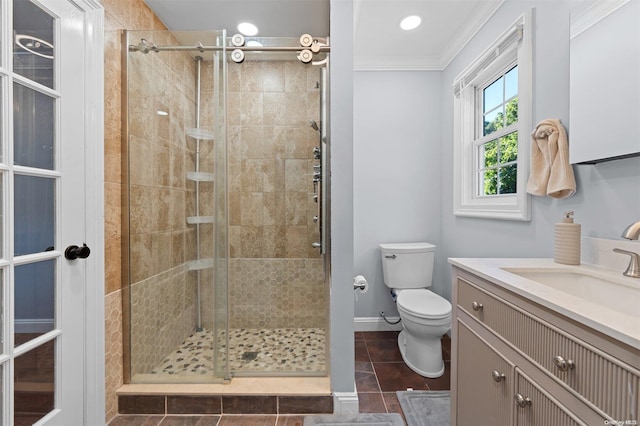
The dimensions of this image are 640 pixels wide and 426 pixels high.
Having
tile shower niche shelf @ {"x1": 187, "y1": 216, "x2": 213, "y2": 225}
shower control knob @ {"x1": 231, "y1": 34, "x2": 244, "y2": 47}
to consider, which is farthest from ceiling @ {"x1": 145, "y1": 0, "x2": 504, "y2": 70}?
tile shower niche shelf @ {"x1": 187, "y1": 216, "x2": 213, "y2": 225}

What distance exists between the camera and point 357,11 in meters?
1.84

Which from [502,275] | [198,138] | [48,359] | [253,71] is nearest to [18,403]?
[48,359]

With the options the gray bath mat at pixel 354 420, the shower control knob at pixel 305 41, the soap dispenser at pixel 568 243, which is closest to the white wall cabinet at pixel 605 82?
the soap dispenser at pixel 568 243

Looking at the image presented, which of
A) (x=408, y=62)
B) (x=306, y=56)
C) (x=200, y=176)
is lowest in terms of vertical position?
(x=200, y=176)

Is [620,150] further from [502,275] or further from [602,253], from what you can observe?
[502,275]

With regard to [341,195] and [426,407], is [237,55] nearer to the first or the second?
[341,195]

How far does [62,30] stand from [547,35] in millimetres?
2218

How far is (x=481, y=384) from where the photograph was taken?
0.96 meters

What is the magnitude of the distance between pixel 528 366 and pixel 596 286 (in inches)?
17.9

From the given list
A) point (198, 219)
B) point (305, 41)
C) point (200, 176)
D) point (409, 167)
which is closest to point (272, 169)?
point (200, 176)

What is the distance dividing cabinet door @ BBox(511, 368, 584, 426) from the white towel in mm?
863

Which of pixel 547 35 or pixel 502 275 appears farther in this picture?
pixel 547 35

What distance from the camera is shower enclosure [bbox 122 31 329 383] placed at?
1523 millimetres

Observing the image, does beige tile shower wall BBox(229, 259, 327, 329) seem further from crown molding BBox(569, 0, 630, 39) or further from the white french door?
crown molding BBox(569, 0, 630, 39)
